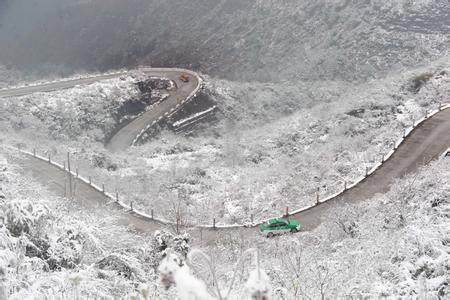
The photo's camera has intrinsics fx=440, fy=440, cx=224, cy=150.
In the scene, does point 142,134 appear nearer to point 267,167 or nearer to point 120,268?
point 267,167

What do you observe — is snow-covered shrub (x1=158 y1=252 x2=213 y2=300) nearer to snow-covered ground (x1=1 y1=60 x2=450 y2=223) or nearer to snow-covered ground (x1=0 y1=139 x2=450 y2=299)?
snow-covered ground (x1=0 y1=139 x2=450 y2=299)

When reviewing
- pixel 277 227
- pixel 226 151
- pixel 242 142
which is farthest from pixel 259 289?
pixel 242 142

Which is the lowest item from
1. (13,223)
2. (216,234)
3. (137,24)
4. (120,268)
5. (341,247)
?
(216,234)

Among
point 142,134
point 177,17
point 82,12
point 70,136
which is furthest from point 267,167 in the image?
point 82,12

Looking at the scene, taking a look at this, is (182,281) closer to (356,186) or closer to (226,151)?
(356,186)

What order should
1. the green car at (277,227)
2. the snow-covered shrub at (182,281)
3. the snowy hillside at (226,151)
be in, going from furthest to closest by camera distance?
1. the green car at (277,227)
2. the snowy hillside at (226,151)
3. the snow-covered shrub at (182,281)

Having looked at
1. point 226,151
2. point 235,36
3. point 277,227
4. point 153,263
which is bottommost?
point 277,227

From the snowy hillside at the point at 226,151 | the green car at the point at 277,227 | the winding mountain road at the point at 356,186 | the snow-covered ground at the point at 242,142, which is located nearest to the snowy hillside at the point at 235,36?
the snowy hillside at the point at 226,151

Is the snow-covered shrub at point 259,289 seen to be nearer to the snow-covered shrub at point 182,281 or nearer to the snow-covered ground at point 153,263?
the snow-covered ground at point 153,263
